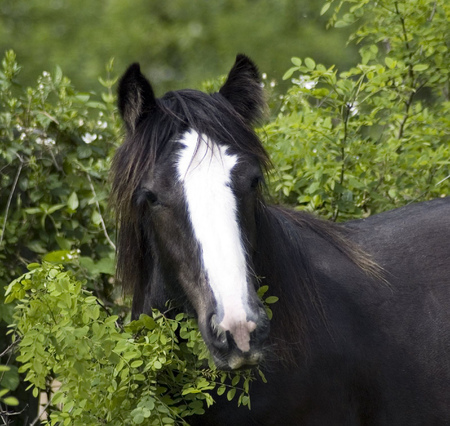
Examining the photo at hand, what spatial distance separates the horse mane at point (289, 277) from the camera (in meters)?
2.83

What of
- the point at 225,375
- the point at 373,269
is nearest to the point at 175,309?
the point at 225,375

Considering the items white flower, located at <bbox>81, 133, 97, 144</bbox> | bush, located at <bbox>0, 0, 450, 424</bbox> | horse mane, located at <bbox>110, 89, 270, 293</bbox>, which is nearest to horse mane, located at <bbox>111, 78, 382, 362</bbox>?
horse mane, located at <bbox>110, 89, 270, 293</bbox>

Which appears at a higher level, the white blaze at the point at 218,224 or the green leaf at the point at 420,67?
the green leaf at the point at 420,67

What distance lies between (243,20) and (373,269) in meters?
8.29

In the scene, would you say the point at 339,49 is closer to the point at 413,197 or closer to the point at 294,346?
the point at 413,197

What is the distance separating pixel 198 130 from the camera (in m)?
2.68

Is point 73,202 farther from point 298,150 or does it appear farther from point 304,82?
point 304,82

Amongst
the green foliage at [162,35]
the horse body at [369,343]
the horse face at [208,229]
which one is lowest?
the horse body at [369,343]

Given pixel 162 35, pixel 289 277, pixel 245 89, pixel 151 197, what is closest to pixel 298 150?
pixel 245 89

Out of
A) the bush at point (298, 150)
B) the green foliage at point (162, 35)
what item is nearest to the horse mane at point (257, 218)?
the bush at point (298, 150)

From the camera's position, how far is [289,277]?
115 inches

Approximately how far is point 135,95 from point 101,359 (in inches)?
39.4

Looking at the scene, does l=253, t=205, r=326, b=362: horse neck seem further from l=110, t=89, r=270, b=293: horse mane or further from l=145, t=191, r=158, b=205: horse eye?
l=145, t=191, r=158, b=205: horse eye

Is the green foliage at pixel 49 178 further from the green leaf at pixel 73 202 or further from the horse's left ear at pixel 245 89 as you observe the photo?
the horse's left ear at pixel 245 89
